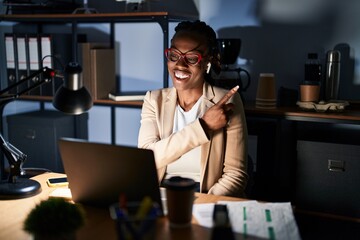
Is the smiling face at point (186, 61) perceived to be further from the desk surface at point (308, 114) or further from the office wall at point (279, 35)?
the office wall at point (279, 35)

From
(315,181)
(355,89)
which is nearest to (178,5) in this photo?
(355,89)

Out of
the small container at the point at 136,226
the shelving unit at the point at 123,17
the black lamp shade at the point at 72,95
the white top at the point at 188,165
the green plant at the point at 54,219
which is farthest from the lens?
the shelving unit at the point at 123,17

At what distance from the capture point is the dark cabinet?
286 centimetres

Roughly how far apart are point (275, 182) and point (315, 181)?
0.79ft

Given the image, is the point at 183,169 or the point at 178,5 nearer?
the point at 183,169

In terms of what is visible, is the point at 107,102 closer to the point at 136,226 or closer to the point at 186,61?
the point at 186,61

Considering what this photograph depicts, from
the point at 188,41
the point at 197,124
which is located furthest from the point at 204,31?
the point at 197,124

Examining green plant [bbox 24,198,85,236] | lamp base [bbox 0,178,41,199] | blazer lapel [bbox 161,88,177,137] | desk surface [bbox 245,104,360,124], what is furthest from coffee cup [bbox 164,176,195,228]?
desk surface [bbox 245,104,360,124]

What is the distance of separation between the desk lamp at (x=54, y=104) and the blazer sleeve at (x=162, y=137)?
475 millimetres

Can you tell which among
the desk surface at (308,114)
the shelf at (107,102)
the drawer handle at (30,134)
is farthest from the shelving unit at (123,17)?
the drawer handle at (30,134)

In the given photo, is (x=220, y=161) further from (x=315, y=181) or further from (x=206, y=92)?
(x=315, y=181)

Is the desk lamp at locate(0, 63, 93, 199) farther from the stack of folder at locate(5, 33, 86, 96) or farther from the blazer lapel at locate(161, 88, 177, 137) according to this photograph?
the stack of folder at locate(5, 33, 86, 96)

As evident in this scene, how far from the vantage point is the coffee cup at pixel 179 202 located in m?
1.18

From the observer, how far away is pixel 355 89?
2.54 m
